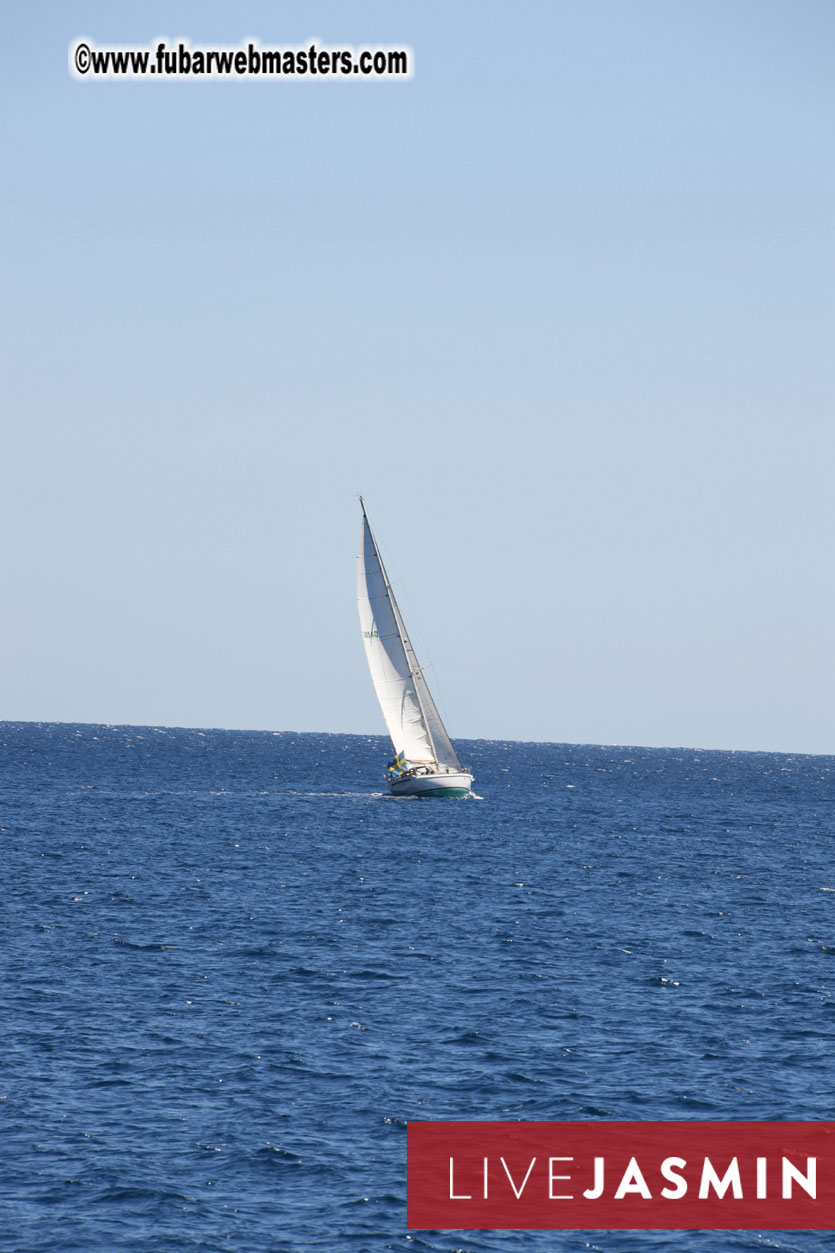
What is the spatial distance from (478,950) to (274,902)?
12857 millimetres

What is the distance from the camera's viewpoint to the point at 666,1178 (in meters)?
26.7

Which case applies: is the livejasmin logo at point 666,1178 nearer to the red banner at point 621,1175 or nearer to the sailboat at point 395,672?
the red banner at point 621,1175

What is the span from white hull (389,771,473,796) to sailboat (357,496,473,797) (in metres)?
0.07

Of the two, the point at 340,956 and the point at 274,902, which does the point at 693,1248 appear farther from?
the point at 274,902

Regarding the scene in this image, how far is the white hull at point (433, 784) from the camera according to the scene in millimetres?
96250

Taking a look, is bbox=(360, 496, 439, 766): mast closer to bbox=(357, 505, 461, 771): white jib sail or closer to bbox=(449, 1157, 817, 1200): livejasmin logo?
bbox=(357, 505, 461, 771): white jib sail

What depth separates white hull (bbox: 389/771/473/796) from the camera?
9625 centimetres

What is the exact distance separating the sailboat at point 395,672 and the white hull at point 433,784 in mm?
71

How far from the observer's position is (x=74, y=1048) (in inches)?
1302

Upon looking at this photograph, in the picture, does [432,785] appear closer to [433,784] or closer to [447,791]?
[433,784]

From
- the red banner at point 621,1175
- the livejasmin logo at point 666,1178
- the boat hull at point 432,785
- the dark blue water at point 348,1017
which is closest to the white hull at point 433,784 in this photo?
the boat hull at point 432,785

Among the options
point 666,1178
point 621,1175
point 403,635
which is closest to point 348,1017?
point 621,1175

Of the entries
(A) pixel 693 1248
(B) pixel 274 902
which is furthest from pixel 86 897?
(A) pixel 693 1248

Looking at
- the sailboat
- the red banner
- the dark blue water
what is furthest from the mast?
the red banner
